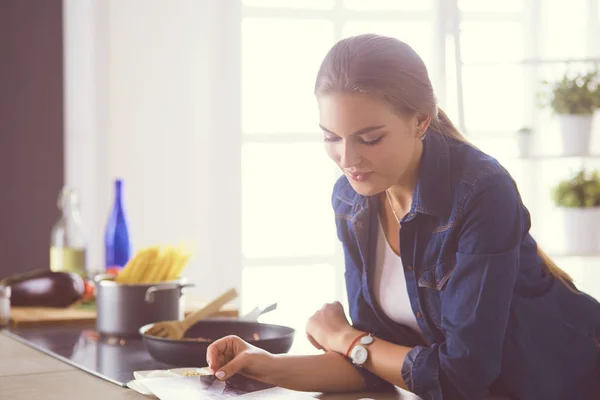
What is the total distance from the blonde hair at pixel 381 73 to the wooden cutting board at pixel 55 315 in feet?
3.20

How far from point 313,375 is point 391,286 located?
0.80 ft

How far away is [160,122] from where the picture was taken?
4.08 meters

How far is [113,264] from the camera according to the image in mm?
2789

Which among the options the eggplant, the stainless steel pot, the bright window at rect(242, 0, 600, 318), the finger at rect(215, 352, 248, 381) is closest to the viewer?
the finger at rect(215, 352, 248, 381)

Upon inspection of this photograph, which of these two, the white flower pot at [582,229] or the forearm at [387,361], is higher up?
the white flower pot at [582,229]

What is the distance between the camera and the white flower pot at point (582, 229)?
151 inches

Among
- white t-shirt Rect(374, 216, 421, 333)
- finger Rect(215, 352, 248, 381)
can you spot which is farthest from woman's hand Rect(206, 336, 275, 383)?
white t-shirt Rect(374, 216, 421, 333)

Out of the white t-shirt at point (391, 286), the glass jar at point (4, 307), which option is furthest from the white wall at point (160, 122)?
the white t-shirt at point (391, 286)

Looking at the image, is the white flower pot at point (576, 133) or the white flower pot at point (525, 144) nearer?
the white flower pot at point (576, 133)

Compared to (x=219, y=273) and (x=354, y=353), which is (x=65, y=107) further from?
(x=354, y=353)

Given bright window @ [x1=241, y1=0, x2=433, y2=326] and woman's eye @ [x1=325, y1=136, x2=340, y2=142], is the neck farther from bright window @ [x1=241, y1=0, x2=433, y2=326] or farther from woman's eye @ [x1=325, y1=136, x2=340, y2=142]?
bright window @ [x1=241, y1=0, x2=433, y2=326]

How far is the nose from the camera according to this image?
140cm

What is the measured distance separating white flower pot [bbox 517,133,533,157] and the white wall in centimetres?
133

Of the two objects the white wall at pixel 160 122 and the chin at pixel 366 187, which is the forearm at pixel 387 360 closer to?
the chin at pixel 366 187
